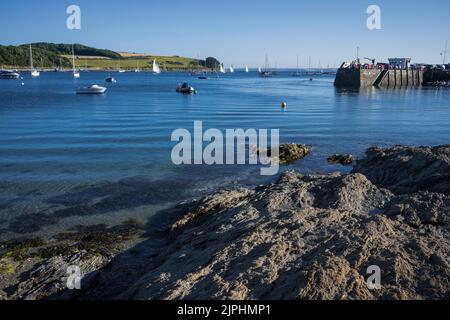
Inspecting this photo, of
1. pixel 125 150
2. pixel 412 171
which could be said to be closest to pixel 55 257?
pixel 412 171

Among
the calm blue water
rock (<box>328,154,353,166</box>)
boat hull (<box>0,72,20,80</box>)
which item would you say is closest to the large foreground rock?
the calm blue water

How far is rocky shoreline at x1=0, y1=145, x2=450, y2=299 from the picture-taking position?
7504mm

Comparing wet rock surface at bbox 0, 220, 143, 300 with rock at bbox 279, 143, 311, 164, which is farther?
rock at bbox 279, 143, 311, 164

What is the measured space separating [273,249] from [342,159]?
55.4ft

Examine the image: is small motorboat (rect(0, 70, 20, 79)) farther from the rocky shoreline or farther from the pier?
the rocky shoreline

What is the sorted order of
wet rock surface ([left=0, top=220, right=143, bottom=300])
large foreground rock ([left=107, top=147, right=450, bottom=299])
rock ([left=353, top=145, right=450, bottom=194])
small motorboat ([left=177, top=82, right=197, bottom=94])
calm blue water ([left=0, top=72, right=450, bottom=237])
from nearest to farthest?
large foreground rock ([left=107, top=147, right=450, bottom=299]) → wet rock surface ([left=0, top=220, right=143, bottom=300]) → rock ([left=353, top=145, right=450, bottom=194]) → calm blue water ([left=0, top=72, right=450, bottom=237]) → small motorboat ([left=177, top=82, right=197, bottom=94])

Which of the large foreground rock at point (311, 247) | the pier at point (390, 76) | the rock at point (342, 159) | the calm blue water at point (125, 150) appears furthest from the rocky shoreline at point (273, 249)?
the pier at point (390, 76)

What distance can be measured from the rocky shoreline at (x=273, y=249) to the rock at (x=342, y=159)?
7591 mm

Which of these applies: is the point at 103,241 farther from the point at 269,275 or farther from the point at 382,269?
the point at 382,269

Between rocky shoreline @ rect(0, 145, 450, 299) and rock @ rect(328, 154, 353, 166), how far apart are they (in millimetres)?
7591

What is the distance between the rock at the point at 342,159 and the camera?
24058 millimetres

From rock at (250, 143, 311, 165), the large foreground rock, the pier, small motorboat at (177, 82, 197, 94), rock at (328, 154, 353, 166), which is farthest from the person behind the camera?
the pier

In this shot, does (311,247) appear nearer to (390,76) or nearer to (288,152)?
(288,152)

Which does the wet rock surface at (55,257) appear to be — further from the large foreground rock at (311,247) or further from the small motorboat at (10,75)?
the small motorboat at (10,75)
